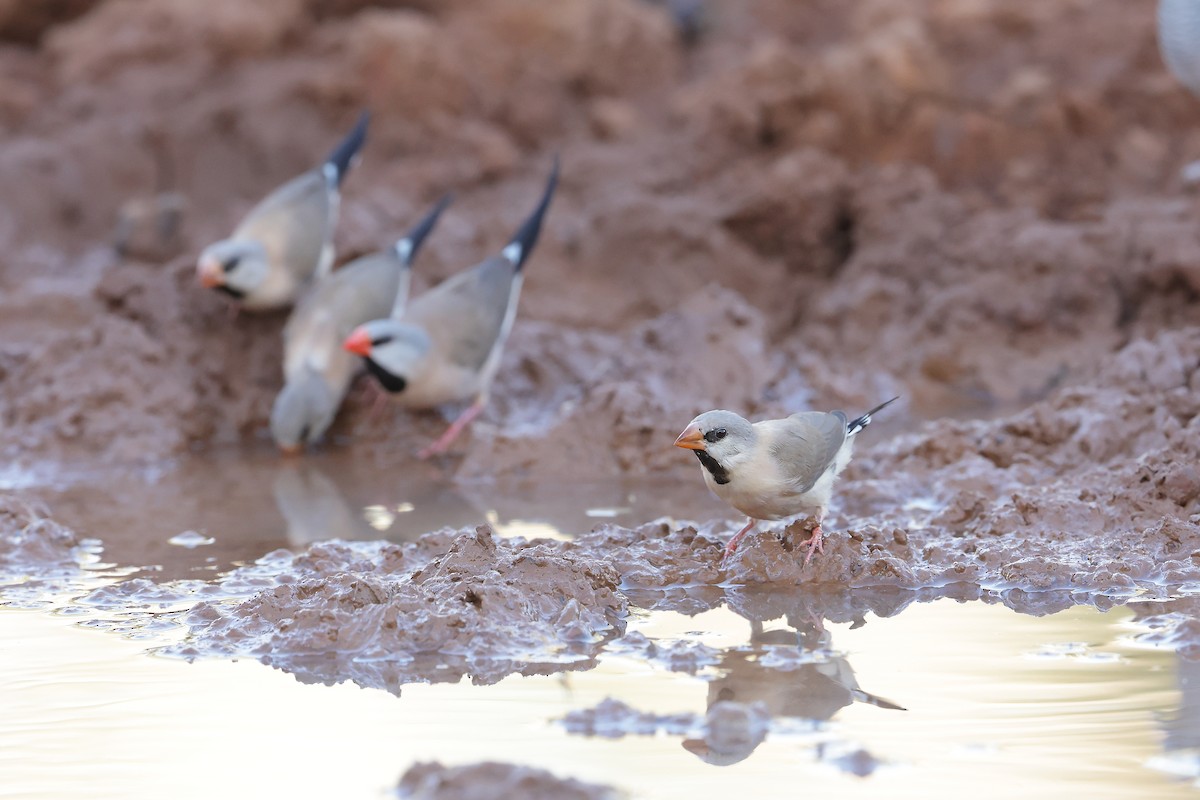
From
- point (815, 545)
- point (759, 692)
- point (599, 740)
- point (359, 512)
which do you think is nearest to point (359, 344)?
point (359, 512)

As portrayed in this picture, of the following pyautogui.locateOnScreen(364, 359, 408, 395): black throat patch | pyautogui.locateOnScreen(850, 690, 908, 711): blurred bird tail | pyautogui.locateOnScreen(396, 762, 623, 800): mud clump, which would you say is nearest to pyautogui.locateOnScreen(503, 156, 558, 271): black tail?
pyautogui.locateOnScreen(364, 359, 408, 395): black throat patch

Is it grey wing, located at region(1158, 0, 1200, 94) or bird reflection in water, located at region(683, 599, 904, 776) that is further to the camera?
grey wing, located at region(1158, 0, 1200, 94)

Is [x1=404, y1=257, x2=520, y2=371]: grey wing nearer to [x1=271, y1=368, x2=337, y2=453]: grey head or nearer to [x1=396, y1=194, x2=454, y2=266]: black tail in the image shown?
[x1=396, y1=194, x2=454, y2=266]: black tail

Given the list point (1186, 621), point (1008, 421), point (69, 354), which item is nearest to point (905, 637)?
point (1186, 621)

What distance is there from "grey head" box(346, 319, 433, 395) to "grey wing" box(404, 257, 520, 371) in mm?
118

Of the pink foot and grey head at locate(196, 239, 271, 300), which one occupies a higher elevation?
grey head at locate(196, 239, 271, 300)

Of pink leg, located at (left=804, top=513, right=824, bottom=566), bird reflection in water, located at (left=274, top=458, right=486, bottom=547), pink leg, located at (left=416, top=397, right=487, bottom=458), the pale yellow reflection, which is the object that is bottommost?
the pale yellow reflection

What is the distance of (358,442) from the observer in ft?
23.0

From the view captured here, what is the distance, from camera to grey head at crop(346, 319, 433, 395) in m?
6.43

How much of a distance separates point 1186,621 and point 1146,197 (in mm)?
5402

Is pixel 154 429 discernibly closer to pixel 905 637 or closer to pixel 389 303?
pixel 389 303

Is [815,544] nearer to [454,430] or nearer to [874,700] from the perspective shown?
[874,700]

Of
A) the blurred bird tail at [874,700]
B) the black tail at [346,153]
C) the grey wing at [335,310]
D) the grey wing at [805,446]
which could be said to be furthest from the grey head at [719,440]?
the black tail at [346,153]

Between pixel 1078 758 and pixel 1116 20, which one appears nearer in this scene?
pixel 1078 758
